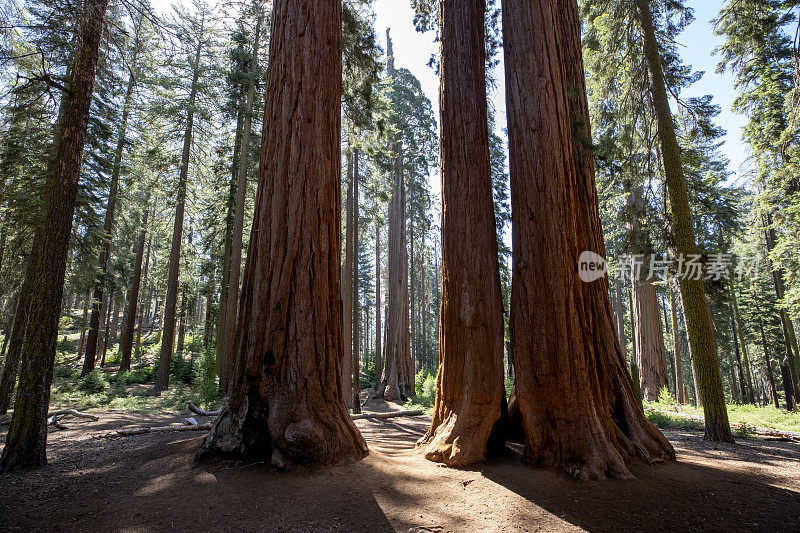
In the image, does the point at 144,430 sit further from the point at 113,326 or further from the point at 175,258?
the point at 113,326

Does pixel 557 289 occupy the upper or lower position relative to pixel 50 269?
lower

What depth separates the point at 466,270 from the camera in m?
5.12

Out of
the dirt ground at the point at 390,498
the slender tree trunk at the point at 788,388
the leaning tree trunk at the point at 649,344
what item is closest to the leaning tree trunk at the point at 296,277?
the dirt ground at the point at 390,498

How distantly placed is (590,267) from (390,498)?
3.76m

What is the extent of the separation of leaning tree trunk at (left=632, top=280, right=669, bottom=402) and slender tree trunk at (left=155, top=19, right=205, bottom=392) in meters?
17.3

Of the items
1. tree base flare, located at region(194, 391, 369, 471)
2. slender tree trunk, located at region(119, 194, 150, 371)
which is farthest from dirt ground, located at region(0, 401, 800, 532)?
slender tree trunk, located at region(119, 194, 150, 371)

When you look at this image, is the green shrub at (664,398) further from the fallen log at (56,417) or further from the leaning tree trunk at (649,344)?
the fallen log at (56,417)

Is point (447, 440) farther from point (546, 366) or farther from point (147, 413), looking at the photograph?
point (147, 413)

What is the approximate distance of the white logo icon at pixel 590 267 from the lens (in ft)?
16.2

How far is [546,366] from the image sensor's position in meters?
4.43

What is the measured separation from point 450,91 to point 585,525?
546 centimetres

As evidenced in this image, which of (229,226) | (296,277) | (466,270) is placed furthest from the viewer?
(229,226)

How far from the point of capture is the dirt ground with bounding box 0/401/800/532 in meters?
2.93

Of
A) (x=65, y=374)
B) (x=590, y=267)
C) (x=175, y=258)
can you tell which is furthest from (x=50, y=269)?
(x=65, y=374)
